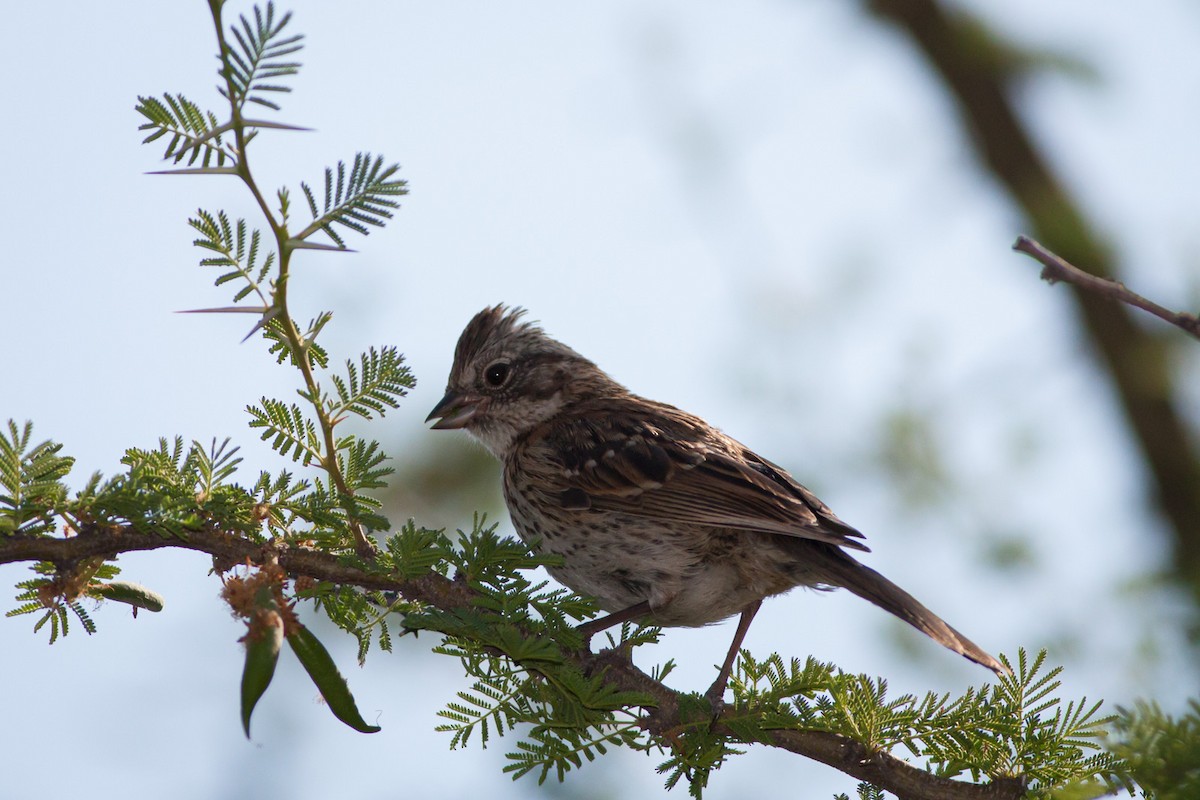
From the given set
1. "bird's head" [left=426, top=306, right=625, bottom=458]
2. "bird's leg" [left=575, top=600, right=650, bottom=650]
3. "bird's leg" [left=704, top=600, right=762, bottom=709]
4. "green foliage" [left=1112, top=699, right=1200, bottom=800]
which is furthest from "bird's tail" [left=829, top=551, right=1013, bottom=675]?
Result: "bird's head" [left=426, top=306, right=625, bottom=458]

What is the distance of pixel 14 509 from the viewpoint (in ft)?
8.54

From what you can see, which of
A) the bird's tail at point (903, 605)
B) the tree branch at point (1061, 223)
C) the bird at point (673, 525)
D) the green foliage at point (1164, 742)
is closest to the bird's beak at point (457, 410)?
the bird at point (673, 525)

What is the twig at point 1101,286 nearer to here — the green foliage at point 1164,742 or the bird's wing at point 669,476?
the green foliage at point 1164,742

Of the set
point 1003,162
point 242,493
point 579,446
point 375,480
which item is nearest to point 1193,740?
point 375,480

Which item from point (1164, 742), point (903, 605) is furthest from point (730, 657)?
point (1164, 742)

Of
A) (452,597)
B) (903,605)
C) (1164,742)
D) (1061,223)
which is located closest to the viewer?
(1164,742)

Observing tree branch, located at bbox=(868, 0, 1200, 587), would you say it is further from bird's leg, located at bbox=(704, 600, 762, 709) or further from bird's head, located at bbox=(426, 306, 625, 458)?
bird's head, located at bbox=(426, 306, 625, 458)

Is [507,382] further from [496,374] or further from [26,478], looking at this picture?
[26,478]

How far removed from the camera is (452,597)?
3.19 metres

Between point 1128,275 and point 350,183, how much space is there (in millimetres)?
3641

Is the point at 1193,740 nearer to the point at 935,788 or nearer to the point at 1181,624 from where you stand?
the point at 1181,624

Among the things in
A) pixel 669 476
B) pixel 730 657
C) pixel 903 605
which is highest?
pixel 669 476

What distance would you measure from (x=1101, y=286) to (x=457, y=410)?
3949 mm

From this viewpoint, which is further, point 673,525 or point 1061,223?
point 1061,223
